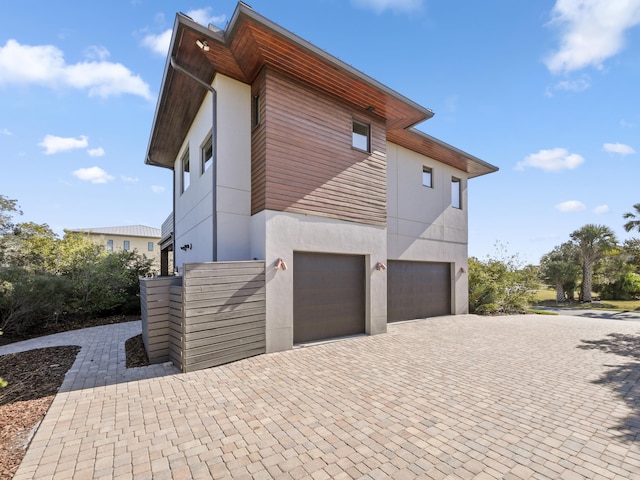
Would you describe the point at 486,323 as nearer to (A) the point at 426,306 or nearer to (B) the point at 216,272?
(A) the point at 426,306

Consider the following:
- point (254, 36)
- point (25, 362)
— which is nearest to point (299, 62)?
point (254, 36)

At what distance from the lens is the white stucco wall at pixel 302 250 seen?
248 inches

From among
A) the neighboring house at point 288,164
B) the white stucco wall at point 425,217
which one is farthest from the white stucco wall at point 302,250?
the white stucco wall at point 425,217

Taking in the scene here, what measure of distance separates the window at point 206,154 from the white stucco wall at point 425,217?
588 cm

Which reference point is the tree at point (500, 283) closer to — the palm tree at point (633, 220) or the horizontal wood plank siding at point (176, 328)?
the horizontal wood plank siding at point (176, 328)

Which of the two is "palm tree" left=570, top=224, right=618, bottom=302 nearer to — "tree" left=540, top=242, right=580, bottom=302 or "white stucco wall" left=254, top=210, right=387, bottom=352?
"tree" left=540, top=242, right=580, bottom=302

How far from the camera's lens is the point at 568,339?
774 centimetres

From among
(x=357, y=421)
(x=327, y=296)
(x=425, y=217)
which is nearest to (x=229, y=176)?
(x=327, y=296)

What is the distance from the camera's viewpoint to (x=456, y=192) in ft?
42.0

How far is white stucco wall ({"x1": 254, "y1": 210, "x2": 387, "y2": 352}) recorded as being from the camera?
20.7 ft

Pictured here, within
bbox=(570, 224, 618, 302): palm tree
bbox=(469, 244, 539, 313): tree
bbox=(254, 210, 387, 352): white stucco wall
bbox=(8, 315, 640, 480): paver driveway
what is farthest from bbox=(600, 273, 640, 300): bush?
bbox=(254, 210, 387, 352): white stucco wall

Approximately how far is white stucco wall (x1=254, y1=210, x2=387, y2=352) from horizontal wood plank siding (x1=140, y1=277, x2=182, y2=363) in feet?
6.57

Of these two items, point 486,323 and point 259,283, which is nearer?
point 259,283

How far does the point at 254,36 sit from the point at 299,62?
113 cm
